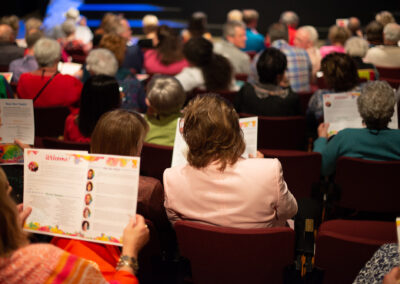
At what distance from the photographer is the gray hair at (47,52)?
4805mm

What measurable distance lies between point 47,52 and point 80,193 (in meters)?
3.13

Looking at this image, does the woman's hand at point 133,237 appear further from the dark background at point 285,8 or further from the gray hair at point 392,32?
the dark background at point 285,8

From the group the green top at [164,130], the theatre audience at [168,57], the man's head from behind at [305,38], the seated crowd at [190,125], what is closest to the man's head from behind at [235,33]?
the seated crowd at [190,125]

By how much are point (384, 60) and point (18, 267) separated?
20.7 ft

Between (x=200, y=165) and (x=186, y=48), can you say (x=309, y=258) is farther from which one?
(x=186, y=48)

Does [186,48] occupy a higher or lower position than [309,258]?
higher

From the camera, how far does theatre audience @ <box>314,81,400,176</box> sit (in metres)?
3.20

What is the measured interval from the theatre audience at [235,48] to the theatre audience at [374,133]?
148 inches

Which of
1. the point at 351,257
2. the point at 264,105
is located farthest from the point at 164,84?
the point at 351,257

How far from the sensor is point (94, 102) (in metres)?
3.59

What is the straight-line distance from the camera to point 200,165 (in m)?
2.34

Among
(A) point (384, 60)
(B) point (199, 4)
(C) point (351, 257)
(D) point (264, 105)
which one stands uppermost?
(B) point (199, 4)

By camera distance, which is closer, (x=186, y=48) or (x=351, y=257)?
(x=351, y=257)

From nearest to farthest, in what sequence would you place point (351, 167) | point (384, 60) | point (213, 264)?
point (213, 264), point (351, 167), point (384, 60)
